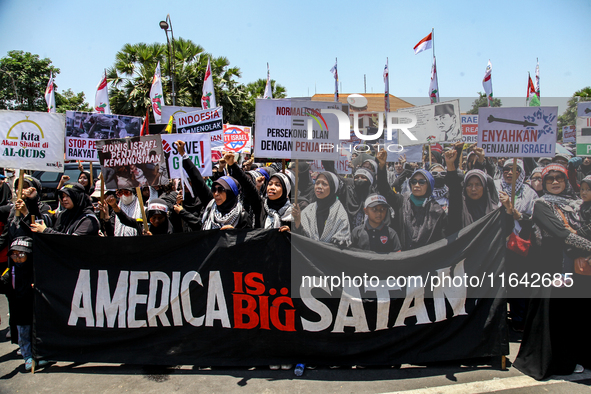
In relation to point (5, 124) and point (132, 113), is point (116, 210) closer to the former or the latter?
point (5, 124)

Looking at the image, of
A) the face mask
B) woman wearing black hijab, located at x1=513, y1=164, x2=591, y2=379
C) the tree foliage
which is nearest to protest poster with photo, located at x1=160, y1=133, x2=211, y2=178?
the face mask

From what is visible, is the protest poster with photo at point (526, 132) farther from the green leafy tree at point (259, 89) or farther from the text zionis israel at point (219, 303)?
the green leafy tree at point (259, 89)

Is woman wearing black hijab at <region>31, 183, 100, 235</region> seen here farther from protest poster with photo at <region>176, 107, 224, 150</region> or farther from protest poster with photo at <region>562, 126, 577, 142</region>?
protest poster with photo at <region>562, 126, 577, 142</region>

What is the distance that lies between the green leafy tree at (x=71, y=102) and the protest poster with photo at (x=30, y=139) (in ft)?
102

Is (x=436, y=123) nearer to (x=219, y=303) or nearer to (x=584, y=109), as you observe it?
(x=584, y=109)

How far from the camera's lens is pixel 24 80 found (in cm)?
2858

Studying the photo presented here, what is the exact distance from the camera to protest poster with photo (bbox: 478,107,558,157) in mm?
4270

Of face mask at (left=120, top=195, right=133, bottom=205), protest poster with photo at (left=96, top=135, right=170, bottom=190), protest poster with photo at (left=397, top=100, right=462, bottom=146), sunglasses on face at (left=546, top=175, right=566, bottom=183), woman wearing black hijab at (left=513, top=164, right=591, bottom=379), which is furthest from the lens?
face mask at (left=120, top=195, right=133, bottom=205)

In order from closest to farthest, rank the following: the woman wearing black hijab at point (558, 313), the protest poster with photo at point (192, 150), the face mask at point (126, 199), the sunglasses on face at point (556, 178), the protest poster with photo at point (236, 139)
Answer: the woman wearing black hijab at point (558, 313)
the sunglasses on face at point (556, 178)
the protest poster with photo at point (192, 150)
the face mask at point (126, 199)
the protest poster with photo at point (236, 139)

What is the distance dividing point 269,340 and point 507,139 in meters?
3.39

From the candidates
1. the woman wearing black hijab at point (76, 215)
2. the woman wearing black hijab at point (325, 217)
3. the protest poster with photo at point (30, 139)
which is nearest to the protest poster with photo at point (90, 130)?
the protest poster with photo at point (30, 139)

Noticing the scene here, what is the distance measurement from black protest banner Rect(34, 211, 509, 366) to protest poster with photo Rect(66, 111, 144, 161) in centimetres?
261

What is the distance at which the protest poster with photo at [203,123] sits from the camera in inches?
247

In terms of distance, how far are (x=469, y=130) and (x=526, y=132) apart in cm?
561
